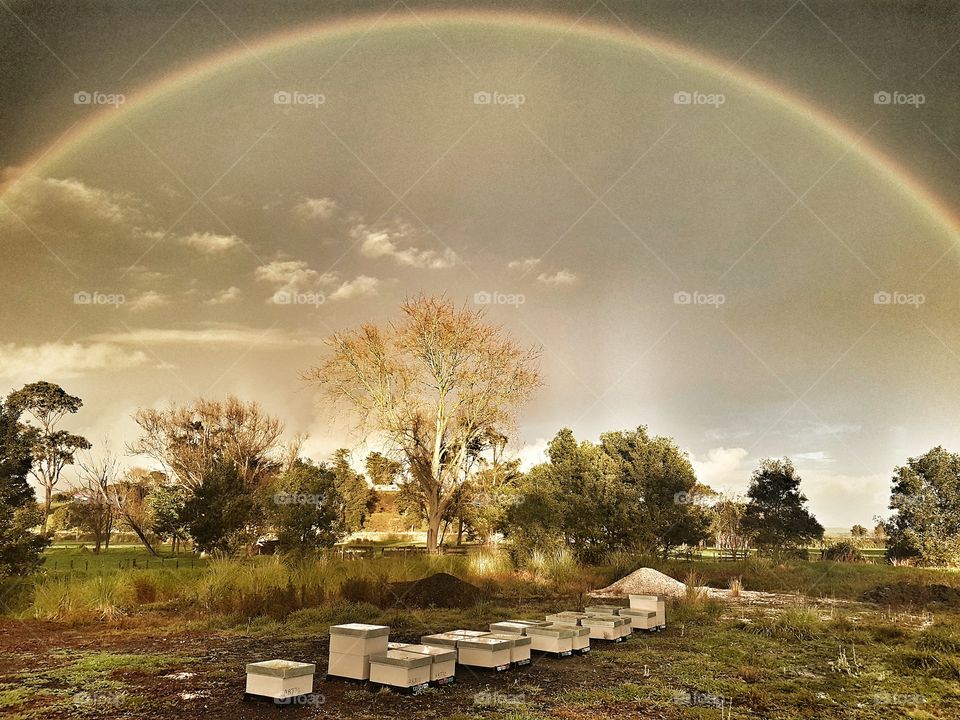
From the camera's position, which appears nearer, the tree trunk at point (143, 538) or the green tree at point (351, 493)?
the green tree at point (351, 493)

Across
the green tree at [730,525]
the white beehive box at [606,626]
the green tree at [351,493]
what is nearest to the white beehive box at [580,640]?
the white beehive box at [606,626]

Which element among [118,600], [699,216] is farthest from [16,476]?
[699,216]

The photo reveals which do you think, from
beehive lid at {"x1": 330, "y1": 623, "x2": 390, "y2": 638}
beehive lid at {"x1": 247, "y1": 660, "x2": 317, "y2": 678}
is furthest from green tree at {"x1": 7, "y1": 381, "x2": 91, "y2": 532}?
beehive lid at {"x1": 247, "y1": 660, "x2": 317, "y2": 678}

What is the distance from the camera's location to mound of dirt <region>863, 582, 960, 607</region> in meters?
13.7

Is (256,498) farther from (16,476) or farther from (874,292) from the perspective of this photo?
(874,292)

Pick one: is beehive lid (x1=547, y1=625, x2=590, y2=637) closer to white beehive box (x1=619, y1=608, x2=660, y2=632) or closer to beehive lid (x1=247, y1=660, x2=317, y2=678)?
white beehive box (x1=619, y1=608, x2=660, y2=632)

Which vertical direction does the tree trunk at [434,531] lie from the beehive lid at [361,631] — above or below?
above

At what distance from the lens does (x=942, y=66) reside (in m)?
16.1

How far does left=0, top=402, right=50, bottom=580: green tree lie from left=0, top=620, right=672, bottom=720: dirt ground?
4.21 ft

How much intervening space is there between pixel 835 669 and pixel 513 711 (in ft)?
13.6

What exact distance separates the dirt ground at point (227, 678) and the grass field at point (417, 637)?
0.08 ft

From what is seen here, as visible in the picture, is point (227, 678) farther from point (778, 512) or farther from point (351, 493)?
point (778, 512)

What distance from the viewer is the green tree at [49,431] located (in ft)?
44.4

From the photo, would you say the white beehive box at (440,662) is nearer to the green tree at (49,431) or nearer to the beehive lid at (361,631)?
the beehive lid at (361,631)
